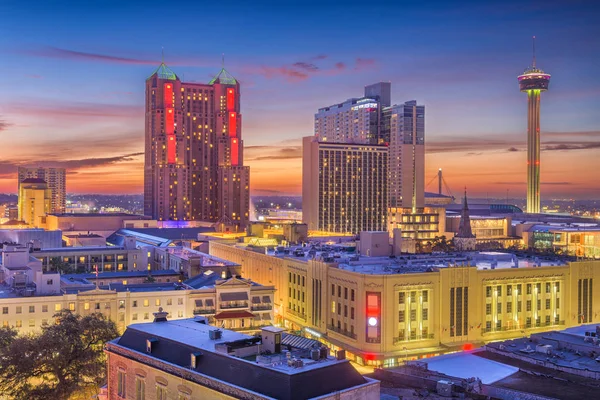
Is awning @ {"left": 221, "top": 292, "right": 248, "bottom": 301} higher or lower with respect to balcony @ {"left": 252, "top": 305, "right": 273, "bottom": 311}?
higher

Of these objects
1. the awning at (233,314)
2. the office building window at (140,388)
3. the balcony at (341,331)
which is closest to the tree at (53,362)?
the office building window at (140,388)

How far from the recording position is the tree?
53812 millimetres

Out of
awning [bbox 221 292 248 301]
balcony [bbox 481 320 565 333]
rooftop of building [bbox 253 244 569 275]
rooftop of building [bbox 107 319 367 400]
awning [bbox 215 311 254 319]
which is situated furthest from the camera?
rooftop of building [bbox 253 244 569 275]

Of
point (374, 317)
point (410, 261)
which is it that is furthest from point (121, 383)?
point (410, 261)

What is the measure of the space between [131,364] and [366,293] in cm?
4063

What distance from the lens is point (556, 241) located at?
190 metres

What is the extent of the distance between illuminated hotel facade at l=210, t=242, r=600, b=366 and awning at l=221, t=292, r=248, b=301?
34.8 ft

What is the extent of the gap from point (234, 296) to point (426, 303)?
25.4m

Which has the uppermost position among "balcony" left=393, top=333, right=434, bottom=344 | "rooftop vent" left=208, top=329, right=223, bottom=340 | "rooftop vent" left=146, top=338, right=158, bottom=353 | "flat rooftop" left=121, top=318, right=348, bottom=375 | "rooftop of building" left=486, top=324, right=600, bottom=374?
"rooftop vent" left=208, top=329, right=223, bottom=340

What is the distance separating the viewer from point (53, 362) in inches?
2173

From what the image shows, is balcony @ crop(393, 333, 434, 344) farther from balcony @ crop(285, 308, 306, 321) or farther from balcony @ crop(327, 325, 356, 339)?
balcony @ crop(285, 308, 306, 321)

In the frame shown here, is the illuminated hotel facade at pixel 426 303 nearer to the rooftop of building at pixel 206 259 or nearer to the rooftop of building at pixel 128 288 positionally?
the rooftop of building at pixel 206 259

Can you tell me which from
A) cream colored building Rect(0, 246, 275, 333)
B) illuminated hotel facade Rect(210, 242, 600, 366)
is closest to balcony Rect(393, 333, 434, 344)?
illuminated hotel facade Rect(210, 242, 600, 366)

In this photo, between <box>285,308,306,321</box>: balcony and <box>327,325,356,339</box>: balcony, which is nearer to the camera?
<box>327,325,356,339</box>: balcony
